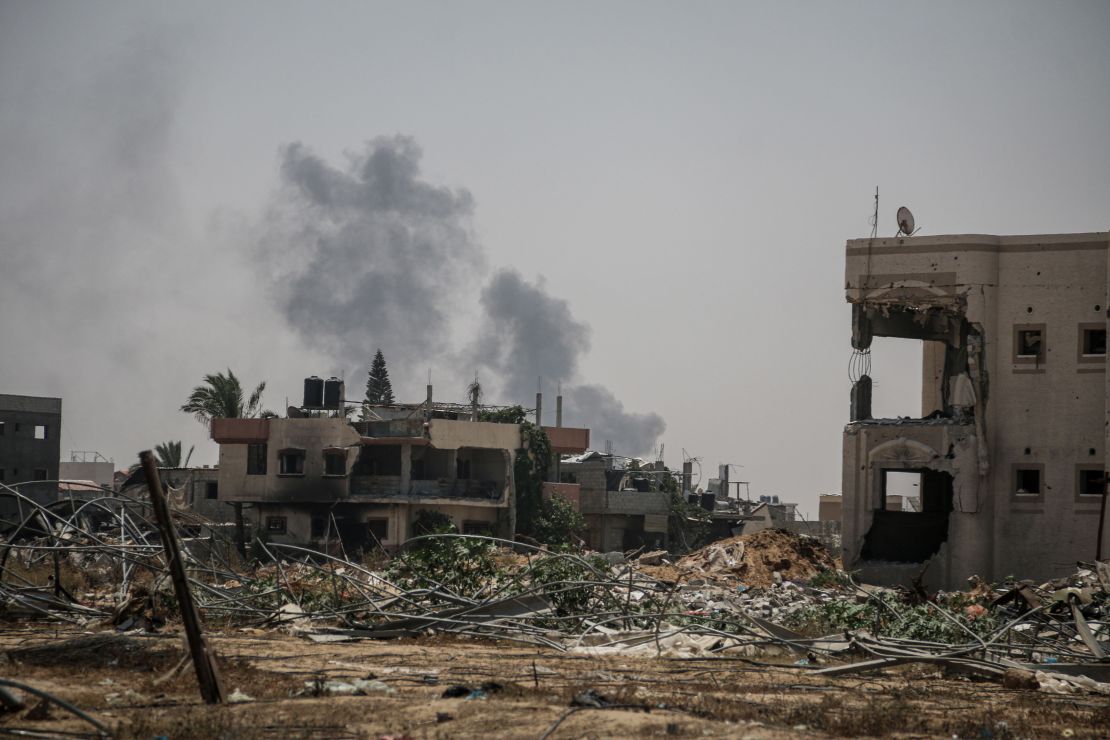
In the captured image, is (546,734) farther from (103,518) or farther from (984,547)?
(103,518)

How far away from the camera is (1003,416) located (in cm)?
2827

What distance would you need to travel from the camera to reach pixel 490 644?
13734 mm

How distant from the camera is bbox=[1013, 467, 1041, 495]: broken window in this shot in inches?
1110

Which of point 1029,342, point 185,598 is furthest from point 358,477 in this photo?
point 185,598

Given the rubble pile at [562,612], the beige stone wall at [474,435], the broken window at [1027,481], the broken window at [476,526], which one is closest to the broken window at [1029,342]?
the broken window at [1027,481]

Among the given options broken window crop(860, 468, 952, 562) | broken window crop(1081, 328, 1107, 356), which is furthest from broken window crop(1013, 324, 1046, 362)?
broken window crop(860, 468, 952, 562)

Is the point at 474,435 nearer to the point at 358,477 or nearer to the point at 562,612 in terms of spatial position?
the point at 358,477

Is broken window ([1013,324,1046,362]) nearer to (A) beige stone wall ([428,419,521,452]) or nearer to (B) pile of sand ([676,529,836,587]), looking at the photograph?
(B) pile of sand ([676,529,836,587])

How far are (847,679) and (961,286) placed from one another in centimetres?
1838

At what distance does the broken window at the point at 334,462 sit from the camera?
1746 inches

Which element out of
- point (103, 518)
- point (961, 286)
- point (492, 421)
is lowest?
point (103, 518)

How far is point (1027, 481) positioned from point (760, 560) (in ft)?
21.0

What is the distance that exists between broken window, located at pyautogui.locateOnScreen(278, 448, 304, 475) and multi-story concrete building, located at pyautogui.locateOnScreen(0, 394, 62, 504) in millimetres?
11530

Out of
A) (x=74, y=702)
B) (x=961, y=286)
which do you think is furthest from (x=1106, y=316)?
(x=74, y=702)
